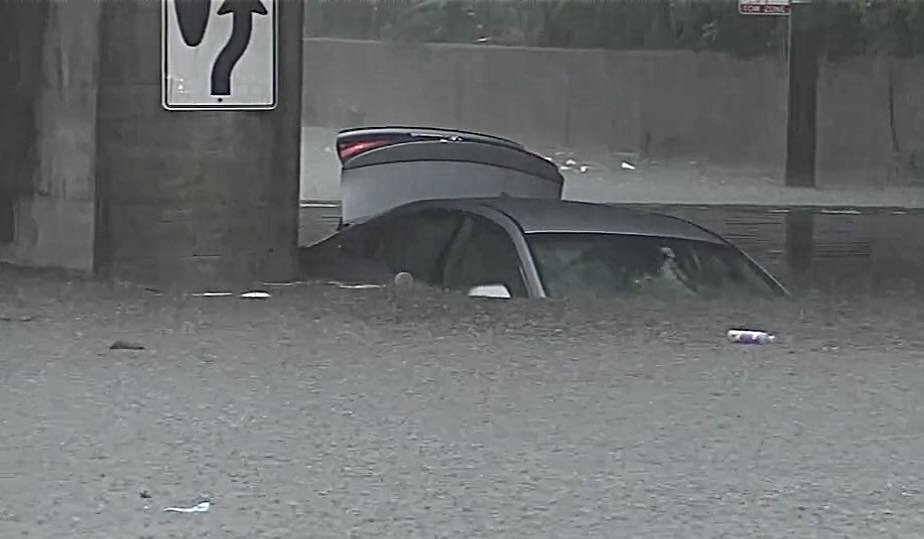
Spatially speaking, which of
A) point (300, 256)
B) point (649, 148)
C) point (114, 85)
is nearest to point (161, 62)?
point (114, 85)

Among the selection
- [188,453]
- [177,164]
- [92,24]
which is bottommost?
[188,453]

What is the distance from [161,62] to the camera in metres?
9.80

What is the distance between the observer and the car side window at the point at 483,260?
10039 millimetres

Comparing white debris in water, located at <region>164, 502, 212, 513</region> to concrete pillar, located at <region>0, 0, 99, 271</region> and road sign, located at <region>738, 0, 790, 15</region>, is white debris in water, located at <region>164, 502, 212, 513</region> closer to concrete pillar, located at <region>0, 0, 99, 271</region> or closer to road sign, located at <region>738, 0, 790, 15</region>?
concrete pillar, located at <region>0, 0, 99, 271</region>

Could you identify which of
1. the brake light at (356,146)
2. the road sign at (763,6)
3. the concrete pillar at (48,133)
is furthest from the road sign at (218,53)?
the road sign at (763,6)

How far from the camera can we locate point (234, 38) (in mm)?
9711

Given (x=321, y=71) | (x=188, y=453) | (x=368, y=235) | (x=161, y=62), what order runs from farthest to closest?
(x=321, y=71), (x=368, y=235), (x=161, y=62), (x=188, y=453)

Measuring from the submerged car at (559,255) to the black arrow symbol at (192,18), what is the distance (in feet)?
5.83

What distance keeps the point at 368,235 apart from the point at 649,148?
21887 mm

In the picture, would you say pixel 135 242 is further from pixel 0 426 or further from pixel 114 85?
pixel 0 426

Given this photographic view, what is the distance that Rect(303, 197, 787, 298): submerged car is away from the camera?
10031 millimetres

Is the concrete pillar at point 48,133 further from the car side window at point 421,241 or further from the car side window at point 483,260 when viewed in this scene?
the car side window at point 483,260

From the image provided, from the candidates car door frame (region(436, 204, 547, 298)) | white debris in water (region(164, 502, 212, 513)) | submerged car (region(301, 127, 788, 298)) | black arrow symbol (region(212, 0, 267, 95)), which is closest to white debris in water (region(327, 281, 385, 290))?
submerged car (region(301, 127, 788, 298))

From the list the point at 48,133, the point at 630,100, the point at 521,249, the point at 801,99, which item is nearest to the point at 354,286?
the point at 521,249
